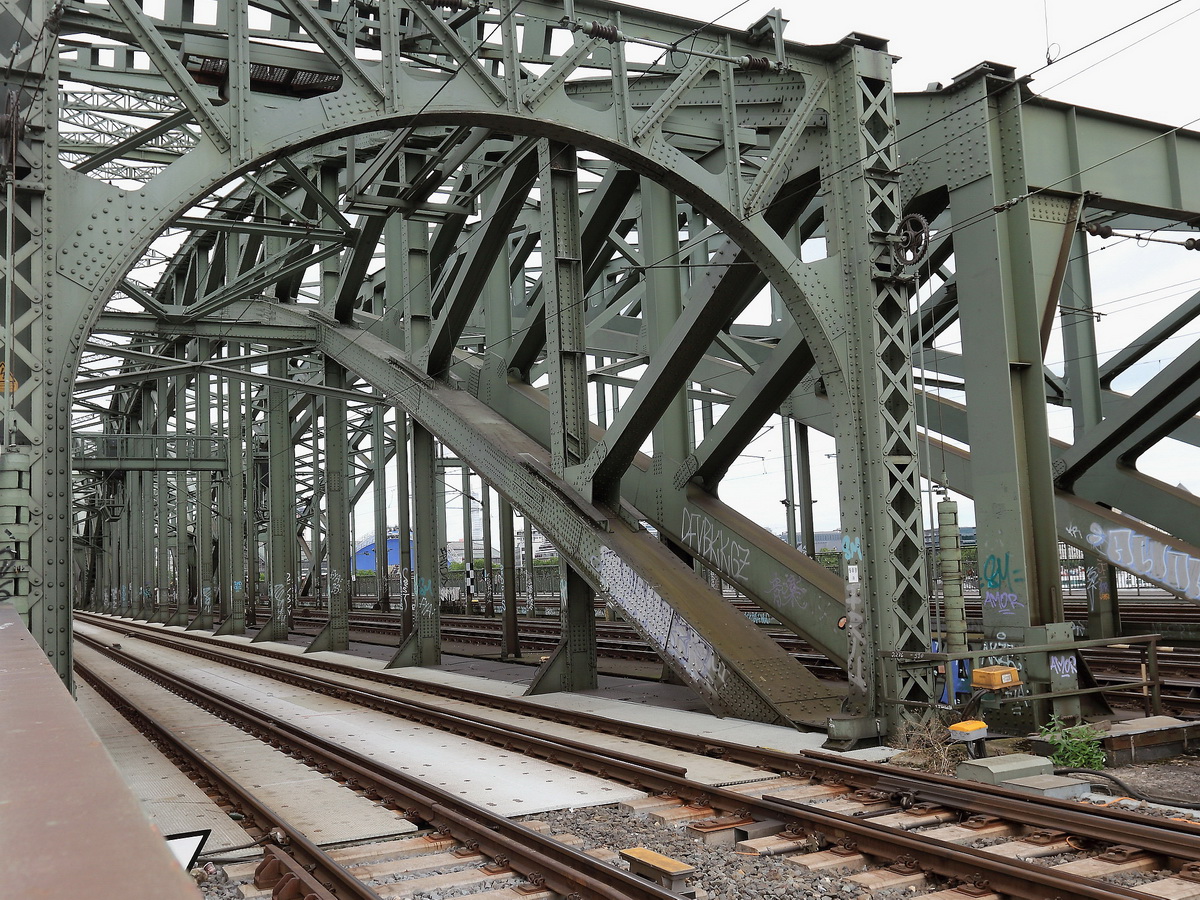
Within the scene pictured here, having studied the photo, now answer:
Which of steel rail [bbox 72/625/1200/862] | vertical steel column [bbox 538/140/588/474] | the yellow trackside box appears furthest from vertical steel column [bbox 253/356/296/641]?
the yellow trackside box

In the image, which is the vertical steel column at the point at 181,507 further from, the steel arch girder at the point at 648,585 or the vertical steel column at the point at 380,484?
the steel arch girder at the point at 648,585

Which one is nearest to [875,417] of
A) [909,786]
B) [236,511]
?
[909,786]

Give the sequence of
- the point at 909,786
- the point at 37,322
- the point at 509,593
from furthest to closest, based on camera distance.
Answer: the point at 509,593 < the point at 37,322 < the point at 909,786

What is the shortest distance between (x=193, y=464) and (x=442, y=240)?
67.0 ft

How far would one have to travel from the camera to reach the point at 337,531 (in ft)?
86.6

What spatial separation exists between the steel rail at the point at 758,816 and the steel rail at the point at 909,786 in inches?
7.2

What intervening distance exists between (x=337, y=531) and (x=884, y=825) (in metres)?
21.1

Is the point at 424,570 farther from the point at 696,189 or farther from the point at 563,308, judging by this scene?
the point at 696,189

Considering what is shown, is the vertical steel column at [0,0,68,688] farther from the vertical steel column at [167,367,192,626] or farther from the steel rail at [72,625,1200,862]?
the vertical steel column at [167,367,192,626]

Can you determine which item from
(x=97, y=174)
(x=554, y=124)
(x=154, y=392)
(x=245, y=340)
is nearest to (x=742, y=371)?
(x=245, y=340)

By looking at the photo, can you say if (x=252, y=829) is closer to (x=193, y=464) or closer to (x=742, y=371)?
(x=742, y=371)

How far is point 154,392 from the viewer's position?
167 ft

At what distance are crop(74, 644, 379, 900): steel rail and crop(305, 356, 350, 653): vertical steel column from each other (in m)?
12.6

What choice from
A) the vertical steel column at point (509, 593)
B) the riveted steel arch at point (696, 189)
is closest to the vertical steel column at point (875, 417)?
the riveted steel arch at point (696, 189)
